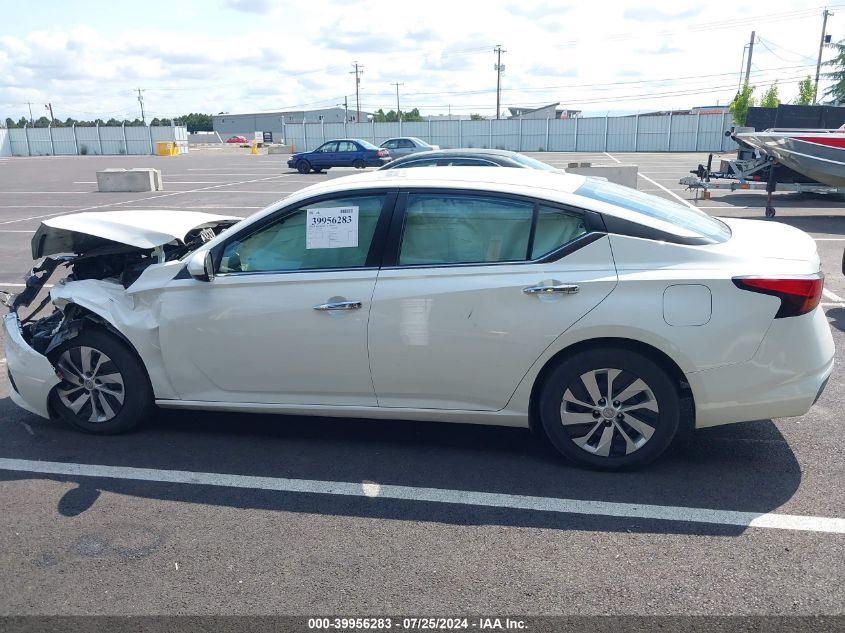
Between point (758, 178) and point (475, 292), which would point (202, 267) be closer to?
point (475, 292)

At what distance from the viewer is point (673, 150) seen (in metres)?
50.7

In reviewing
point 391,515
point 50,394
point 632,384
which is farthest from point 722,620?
point 50,394

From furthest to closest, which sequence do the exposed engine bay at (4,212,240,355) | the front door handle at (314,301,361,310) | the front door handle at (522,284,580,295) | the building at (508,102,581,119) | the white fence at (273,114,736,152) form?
the building at (508,102,581,119), the white fence at (273,114,736,152), the exposed engine bay at (4,212,240,355), the front door handle at (314,301,361,310), the front door handle at (522,284,580,295)

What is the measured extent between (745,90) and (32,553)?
51.7 meters

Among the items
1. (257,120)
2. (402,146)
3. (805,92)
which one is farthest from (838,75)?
(257,120)

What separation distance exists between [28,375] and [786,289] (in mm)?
4516

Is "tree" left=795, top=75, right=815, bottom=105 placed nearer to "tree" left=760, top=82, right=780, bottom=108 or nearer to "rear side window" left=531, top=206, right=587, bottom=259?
"tree" left=760, top=82, right=780, bottom=108

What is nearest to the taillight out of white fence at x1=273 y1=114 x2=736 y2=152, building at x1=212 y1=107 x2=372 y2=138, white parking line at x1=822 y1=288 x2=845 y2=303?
white parking line at x1=822 y1=288 x2=845 y2=303

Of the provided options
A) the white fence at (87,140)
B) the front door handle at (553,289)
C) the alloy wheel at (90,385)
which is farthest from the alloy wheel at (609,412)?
the white fence at (87,140)

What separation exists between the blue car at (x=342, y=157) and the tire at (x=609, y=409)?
29482 mm

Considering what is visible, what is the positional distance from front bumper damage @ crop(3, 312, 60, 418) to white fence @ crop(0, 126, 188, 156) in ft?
198

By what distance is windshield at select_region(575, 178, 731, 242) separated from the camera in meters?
4.22

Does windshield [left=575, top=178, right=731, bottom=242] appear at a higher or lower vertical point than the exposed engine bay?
higher

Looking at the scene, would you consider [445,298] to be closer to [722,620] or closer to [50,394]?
[722,620]
